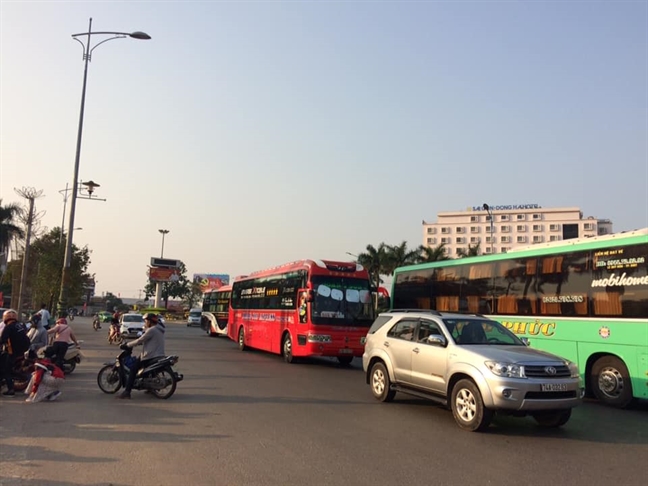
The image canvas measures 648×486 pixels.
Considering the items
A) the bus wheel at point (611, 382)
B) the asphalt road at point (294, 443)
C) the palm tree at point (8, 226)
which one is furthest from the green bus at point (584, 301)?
the palm tree at point (8, 226)

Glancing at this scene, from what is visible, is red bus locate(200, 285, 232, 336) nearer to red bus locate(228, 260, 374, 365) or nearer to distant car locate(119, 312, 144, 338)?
distant car locate(119, 312, 144, 338)

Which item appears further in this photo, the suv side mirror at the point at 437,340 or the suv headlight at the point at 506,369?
the suv side mirror at the point at 437,340

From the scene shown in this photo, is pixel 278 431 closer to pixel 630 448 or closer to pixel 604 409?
pixel 630 448

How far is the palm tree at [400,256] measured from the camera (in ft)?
213

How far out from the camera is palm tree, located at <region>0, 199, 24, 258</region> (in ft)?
129

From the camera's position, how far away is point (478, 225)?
137 metres

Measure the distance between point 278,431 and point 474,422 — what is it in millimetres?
2831

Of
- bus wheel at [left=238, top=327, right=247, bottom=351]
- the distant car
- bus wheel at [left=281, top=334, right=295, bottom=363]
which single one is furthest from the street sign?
bus wheel at [left=281, top=334, right=295, bottom=363]

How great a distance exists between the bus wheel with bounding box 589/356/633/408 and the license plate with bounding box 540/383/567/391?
3.80 meters

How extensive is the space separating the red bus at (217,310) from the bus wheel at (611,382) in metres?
24.6

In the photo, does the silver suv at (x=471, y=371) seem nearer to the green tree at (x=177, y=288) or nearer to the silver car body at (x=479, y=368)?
the silver car body at (x=479, y=368)

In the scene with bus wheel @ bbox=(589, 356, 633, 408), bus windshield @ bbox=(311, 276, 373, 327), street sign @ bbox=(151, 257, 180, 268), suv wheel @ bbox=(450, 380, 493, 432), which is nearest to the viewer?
suv wheel @ bbox=(450, 380, 493, 432)

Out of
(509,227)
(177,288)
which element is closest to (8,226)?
(177,288)

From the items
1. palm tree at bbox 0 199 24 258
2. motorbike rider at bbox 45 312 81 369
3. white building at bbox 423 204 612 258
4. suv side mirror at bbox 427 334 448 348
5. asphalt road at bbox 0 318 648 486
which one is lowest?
asphalt road at bbox 0 318 648 486
